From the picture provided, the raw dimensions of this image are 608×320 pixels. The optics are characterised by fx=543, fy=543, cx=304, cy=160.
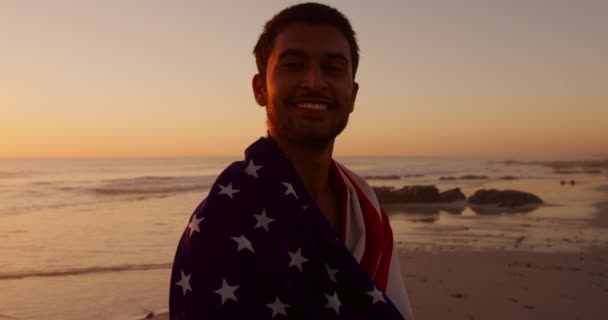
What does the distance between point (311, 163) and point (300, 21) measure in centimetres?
59

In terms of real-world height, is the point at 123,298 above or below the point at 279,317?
below

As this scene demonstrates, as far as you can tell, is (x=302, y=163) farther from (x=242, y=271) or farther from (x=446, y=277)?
(x=446, y=277)

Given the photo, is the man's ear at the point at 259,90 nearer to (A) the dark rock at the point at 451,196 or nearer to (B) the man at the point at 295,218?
(B) the man at the point at 295,218

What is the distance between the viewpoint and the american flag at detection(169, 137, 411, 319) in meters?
1.70

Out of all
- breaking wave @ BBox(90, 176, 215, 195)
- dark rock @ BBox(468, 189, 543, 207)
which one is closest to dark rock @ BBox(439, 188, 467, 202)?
dark rock @ BBox(468, 189, 543, 207)

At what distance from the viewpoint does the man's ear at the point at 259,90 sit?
92.3 inches

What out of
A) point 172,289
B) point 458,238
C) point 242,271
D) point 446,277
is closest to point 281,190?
point 242,271

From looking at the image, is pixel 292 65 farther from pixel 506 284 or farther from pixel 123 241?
pixel 123 241

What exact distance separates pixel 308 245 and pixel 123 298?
6470 mm

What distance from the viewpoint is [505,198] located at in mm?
18500

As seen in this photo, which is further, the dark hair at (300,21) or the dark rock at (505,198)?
the dark rock at (505,198)

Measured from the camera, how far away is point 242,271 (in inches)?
67.2

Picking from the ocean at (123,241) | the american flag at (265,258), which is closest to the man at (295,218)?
the american flag at (265,258)

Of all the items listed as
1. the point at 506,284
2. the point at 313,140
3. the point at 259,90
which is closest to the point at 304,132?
the point at 313,140
